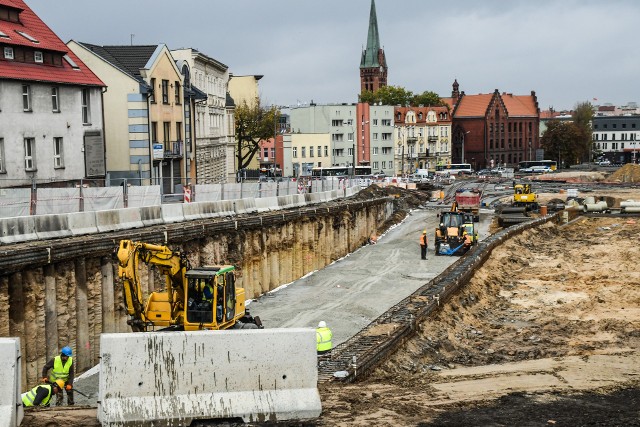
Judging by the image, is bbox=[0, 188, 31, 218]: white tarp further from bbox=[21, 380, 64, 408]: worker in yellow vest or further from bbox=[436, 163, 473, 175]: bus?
bbox=[436, 163, 473, 175]: bus

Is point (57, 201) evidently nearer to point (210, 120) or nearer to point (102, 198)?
point (102, 198)

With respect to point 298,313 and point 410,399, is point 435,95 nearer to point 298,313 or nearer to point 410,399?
point 298,313

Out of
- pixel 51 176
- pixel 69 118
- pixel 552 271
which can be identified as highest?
pixel 69 118

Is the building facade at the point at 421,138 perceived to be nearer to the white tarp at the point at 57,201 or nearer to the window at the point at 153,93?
the window at the point at 153,93

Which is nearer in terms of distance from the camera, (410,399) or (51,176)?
(410,399)

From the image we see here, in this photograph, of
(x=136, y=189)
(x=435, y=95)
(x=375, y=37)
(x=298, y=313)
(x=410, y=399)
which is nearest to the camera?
(x=410, y=399)

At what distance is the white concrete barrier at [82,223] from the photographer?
26781 millimetres

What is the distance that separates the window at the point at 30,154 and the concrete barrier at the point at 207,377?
2683 cm

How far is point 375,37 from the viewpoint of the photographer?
19862 cm

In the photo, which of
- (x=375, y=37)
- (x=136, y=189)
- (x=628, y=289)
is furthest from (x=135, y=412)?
(x=375, y=37)

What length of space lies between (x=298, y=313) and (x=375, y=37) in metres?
175

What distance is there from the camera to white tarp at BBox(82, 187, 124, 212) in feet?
99.8

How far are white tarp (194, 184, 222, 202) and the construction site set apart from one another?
14.3 feet

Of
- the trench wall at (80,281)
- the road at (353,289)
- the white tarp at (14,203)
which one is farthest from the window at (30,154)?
the road at (353,289)
